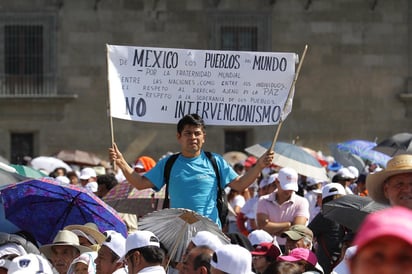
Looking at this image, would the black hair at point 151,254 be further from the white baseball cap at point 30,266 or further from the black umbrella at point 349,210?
the black umbrella at point 349,210

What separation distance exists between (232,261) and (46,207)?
3514 mm

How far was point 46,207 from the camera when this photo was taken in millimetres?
9258

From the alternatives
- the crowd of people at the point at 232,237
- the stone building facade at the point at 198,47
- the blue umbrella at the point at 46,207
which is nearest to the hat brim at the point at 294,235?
the crowd of people at the point at 232,237

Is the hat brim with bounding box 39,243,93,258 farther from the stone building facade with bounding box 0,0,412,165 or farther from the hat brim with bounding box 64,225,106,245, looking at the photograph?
the stone building facade with bounding box 0,0,412,165

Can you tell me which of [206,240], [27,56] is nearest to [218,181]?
[206,240]

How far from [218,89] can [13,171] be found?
5.44ft

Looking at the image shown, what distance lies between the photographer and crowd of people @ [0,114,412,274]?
325cm

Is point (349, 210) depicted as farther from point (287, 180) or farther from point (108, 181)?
point (108, 181)

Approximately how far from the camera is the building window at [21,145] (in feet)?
98.9

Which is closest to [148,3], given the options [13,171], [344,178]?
[344,178]

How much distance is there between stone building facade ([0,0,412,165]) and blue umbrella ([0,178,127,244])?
20448 mm

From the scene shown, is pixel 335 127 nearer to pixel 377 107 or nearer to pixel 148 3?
pixel 377 107

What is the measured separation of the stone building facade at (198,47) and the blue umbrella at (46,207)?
2045 cm

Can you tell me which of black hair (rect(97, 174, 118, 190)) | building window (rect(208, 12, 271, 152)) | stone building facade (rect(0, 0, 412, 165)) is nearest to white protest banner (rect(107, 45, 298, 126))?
black hair (rect(97, 174, 118, 190))
